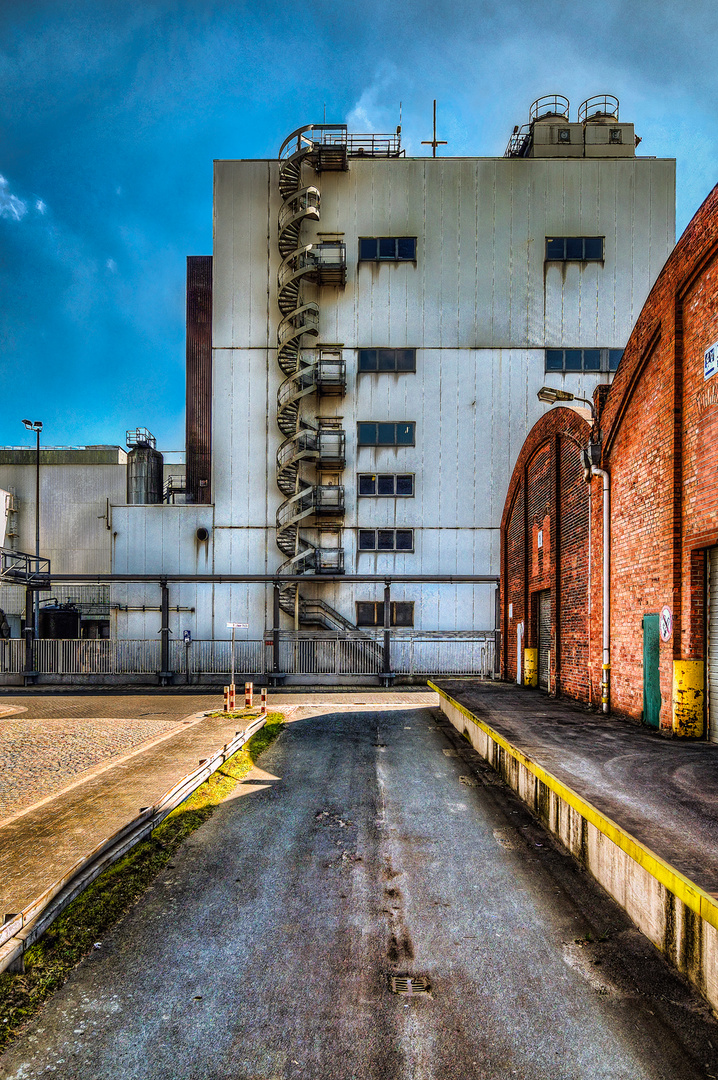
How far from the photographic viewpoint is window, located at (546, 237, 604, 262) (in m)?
26.2

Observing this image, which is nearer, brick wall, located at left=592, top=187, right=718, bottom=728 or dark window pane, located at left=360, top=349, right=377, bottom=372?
brick wall, located at left=592, top=187, right=718, bottom=728

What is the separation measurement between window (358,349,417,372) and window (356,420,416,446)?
91.5 inches

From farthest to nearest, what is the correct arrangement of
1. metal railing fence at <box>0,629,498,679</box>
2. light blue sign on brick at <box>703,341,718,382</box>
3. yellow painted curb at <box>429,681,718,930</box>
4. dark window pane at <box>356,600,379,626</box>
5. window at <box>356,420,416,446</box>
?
window at <box>356,420,416,446</box> < dark window pane at <box>356,600,379,626</box> < metal railing fence at <box>0,629,498,679</box> < light blue sign on brick at <box>703,341,718,382</box> < yellow painted curb at <box>429,681,718,930</box>

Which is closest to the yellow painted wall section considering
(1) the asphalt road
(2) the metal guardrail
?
(1) the asphalt road

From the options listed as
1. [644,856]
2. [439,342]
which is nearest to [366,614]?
[439,342]

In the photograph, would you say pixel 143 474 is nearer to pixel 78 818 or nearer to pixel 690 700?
pixel 78 818

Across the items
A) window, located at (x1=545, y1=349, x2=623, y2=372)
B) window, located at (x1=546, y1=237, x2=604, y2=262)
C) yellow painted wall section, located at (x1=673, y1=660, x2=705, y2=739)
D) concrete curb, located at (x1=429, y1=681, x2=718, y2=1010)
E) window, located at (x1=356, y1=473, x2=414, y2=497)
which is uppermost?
window, located at (x1=546, y1=237, x2=604, y2=262)

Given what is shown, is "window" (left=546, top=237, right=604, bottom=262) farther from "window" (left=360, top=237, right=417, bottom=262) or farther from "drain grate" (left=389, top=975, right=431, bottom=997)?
"drain grate" (left=389, top=975, right=431, bottom=997)

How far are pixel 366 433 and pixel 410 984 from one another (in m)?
23.6

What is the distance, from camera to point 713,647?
27.7ft

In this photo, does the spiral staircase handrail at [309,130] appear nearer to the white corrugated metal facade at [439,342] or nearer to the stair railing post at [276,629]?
the white corrugated metal facade at [439,342]

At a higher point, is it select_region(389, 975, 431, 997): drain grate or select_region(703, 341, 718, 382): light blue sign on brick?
select_region(703, 341, 718, 382): light blue sign on brick

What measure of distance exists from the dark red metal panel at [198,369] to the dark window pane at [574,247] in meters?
18.4

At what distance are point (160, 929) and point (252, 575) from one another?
21001 millimetres
